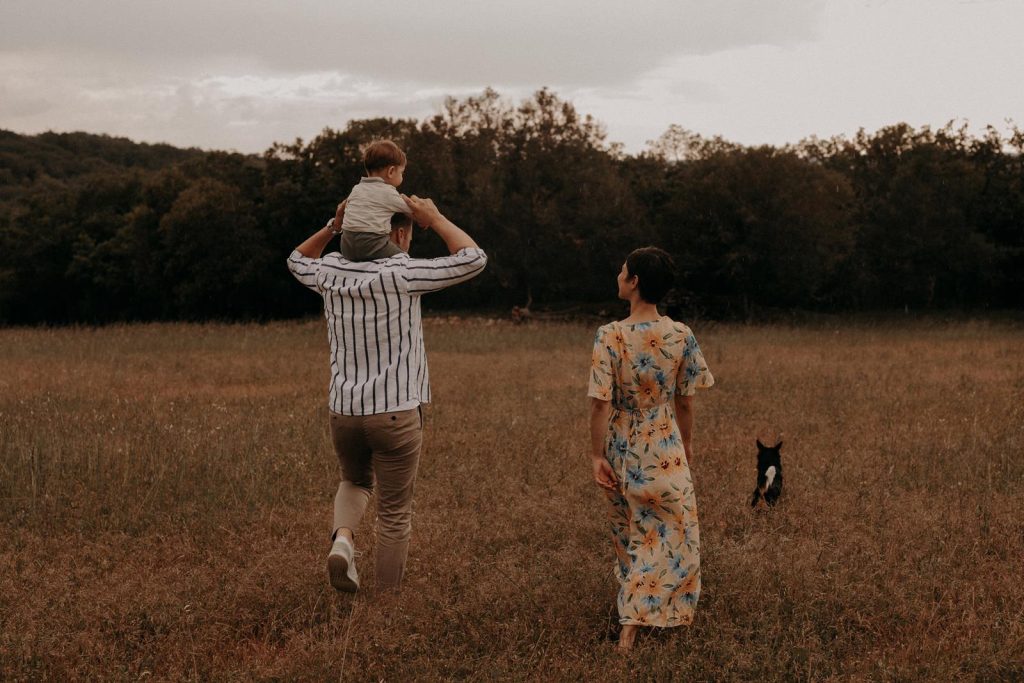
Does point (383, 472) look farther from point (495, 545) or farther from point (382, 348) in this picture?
point (495, 545)

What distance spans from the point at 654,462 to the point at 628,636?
961mm

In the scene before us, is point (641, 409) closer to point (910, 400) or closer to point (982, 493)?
point (982, 493)

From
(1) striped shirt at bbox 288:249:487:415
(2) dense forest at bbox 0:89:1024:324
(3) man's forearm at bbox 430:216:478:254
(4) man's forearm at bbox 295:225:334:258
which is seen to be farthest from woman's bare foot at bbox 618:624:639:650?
(2) dense forest at bbox 0:89:1024:324

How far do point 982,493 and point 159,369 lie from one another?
45.4 feet

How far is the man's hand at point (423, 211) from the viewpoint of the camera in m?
4.44

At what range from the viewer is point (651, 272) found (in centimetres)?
437

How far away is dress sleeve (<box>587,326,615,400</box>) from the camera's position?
Result: 441 centimetres

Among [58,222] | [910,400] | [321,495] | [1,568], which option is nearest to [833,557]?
[321,495]

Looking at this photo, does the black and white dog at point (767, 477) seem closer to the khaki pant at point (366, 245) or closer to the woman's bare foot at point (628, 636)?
the woman's bare foot at point (628, 636)

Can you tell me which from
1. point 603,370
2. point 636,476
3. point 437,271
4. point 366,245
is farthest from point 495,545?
point 366,245

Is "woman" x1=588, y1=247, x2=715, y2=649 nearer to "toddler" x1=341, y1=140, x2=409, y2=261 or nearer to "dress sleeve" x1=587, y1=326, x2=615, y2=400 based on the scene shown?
"dress sleeve" x1=587, y1=326, x2=615, y2=400

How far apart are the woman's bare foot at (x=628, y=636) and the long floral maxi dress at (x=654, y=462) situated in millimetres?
43

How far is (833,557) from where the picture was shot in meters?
5.92

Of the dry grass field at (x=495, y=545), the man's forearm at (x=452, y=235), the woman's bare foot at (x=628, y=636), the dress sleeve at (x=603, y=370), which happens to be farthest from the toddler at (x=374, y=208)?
the woman's bare foot at (x=628, y=636)
